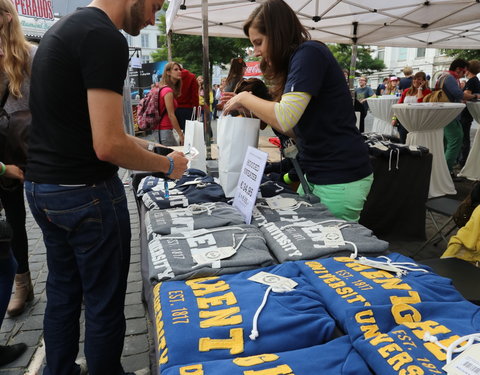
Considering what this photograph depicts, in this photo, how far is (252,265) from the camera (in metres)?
1.22

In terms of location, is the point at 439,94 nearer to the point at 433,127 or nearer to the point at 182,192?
the point at 433,127

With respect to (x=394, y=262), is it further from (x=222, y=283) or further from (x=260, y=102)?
(x=260, y=102)

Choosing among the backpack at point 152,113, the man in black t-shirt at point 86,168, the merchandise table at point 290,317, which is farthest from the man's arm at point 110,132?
the backpack at point 152,113

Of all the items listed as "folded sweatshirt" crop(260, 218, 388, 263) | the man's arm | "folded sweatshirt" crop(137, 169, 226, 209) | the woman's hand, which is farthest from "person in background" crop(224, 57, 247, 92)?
the man's arm

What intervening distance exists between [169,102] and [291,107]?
371cm

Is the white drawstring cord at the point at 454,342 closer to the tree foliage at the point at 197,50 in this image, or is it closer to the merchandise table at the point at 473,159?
the merchandise table at the point at 473,159

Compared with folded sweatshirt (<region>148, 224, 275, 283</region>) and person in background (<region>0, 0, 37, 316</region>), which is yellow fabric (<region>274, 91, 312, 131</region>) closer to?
folded sweatshirt (<region>148, 224, 275, 283</region>)

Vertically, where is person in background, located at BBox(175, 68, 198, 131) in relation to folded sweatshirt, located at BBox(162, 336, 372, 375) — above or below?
above

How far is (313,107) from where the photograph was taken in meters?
1.66

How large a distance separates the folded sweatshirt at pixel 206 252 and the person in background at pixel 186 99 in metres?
4.20

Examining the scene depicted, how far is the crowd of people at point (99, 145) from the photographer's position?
3.81ft

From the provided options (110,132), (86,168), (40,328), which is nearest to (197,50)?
(40,328)

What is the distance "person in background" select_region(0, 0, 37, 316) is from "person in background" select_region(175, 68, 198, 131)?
3.37 meters

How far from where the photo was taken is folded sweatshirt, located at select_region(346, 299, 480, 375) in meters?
0.73
